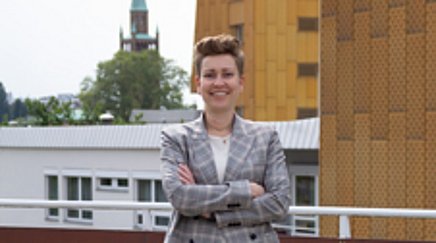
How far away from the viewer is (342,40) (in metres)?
13.0

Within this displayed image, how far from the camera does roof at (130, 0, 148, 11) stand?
14800 cm

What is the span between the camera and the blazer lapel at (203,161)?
2.40 metres

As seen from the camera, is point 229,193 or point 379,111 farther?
point 379,111

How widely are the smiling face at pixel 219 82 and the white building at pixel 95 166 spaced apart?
16491 mm

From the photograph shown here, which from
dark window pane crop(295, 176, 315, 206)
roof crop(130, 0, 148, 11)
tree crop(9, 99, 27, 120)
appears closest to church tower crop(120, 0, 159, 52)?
roof crop(130, 0, 148, 11)

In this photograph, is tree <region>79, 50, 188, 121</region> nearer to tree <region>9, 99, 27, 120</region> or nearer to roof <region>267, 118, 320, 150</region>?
roof <region>267, 118, 320, 150</region>

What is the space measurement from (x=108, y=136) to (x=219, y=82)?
2223cm

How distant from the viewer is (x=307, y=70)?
3128 cm

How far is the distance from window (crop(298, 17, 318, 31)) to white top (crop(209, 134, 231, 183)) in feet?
93.8

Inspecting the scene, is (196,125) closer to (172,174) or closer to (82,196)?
(172,174)

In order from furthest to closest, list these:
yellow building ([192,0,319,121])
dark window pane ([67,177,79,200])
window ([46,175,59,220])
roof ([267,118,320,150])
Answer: yellow building ([192,0,319,121])
window ([46,175,59,220])
dark window pane ([67,177,79,200])
roof ([267,118,320,150])

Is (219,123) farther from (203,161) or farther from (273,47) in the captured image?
(273,47)

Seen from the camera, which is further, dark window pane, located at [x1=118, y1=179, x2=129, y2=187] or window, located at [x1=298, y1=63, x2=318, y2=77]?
window, located at [x1=298, y1=63, x2=318, y2=77]

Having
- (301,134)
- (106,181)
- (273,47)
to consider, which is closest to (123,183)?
(106,181)
